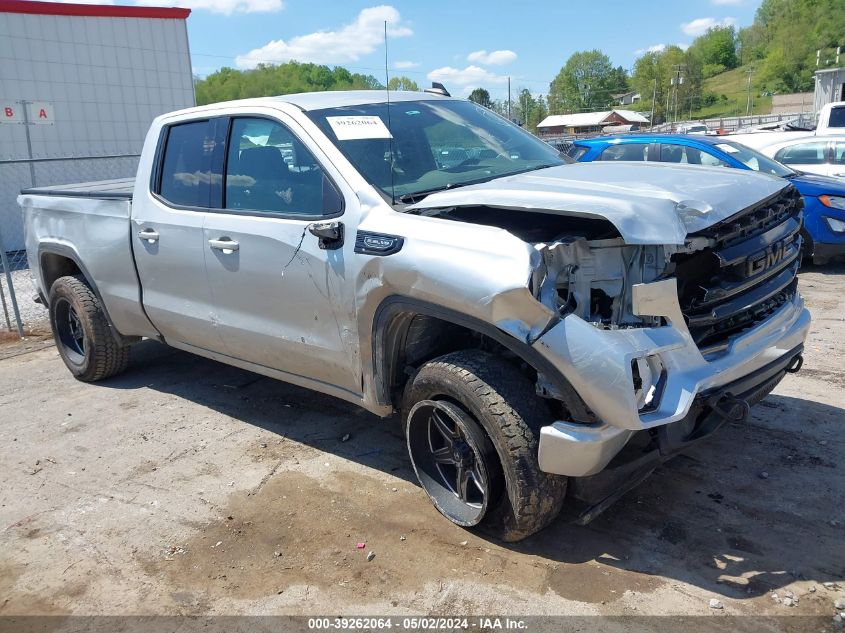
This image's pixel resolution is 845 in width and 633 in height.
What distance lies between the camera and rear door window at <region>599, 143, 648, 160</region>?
9.32m

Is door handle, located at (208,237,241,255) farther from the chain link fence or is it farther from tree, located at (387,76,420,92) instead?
the chain link fence

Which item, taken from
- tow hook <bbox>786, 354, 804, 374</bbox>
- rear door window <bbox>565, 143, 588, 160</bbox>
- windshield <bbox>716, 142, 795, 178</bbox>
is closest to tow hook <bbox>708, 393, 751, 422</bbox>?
tow hook <bbox>786, 354, 804, 374</bbox>

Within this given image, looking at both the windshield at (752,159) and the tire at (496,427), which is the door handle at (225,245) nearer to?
the tire at (496,427)

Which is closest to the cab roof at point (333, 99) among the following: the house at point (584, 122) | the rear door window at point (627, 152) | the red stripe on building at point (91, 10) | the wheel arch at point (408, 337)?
the wheel arch at point (408, 337)

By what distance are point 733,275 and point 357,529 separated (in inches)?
83.8

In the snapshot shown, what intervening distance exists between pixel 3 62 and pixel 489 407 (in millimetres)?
13550

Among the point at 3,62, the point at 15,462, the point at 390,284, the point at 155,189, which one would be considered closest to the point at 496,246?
the point at 390,284

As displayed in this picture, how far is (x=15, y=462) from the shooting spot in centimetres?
470

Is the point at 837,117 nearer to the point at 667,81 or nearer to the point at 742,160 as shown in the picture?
the point at 742,160

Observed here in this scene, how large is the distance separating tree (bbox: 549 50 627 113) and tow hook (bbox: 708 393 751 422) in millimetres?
131294

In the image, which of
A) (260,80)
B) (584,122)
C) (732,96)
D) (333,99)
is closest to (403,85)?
(333,99)

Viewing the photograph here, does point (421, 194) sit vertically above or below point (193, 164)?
below

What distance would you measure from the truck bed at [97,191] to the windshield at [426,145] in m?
2.00

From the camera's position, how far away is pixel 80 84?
14258 millimetres
